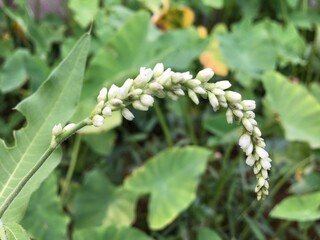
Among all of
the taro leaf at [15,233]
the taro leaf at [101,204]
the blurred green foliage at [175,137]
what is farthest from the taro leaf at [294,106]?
the taro leaf at [15,233]

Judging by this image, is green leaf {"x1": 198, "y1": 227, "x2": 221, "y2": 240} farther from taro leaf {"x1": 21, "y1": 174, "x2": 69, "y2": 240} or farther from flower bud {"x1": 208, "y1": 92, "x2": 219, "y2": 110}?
flower bud {"x1": 208, "y1": 92, "x2": 219, "y2": 110}

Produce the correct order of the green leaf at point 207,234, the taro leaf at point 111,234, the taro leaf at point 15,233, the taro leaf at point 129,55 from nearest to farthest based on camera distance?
the taro leaf at point 15,233, the taro leaf at point 111,234, the green leaf at point 207,234, the taro leaf at point 129,55

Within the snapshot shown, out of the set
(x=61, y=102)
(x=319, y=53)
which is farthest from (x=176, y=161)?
(x=319, y=53)

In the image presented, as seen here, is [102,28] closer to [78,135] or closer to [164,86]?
[78,135]

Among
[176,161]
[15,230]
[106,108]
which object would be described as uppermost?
[106,108]

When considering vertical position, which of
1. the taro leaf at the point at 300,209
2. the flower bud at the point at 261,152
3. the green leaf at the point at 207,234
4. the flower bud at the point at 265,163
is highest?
the flower bud at the point at 261,152

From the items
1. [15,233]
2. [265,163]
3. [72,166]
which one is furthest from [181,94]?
[72,166]

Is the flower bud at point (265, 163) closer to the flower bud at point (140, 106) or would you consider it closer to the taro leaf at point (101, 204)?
the flower bud at point (140, 106)
